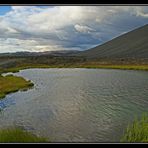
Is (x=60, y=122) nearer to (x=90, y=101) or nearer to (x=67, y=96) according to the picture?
(x=90, y=101)

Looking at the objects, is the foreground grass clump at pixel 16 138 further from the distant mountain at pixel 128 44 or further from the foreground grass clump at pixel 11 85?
the distant mountain at pixel 128 44

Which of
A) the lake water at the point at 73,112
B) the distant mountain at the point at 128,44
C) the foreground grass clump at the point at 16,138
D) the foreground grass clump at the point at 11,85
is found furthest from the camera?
the distant mountain at the point at 128,44

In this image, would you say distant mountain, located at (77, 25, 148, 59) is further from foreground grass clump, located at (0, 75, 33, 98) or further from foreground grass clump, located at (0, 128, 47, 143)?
foreground grass clump, located at (0, 128, 47, 143)

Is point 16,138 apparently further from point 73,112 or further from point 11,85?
point 11,85

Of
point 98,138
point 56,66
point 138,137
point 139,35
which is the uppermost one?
point 139,35

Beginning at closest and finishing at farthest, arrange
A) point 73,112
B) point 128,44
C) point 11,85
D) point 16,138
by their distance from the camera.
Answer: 1. point 16,138
2. point 73,112
3. point 11,85
4. point 128,44

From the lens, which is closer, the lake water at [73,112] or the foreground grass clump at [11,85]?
the lake water at [73,112]

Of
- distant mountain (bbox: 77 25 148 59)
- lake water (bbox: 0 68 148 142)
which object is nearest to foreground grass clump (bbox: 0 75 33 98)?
lake water (bbox: 0 68 148 142)

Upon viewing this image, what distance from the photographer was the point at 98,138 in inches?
353

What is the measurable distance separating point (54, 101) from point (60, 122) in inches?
210

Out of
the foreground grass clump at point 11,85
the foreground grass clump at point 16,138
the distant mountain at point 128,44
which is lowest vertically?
the foreground grass clump at point 16,138

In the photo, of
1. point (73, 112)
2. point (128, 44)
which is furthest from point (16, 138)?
point (128, 44)

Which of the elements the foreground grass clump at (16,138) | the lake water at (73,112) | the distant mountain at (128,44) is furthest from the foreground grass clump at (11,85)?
the distant mountain at (128,44)
